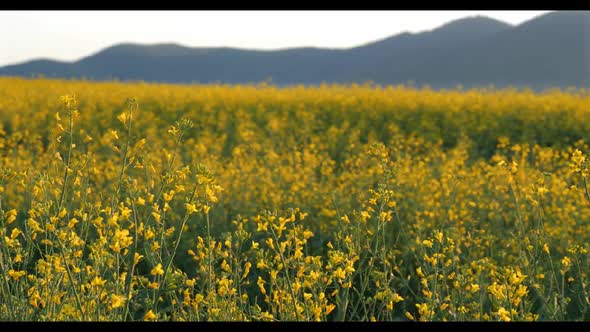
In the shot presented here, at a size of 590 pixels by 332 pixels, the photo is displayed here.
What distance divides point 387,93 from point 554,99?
307 cm

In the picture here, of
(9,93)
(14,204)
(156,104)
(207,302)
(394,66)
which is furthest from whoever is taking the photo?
(394,66)

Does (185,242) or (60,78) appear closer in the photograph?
(185,242)

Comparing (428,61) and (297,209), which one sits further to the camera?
(428,61)

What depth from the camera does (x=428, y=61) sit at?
81.6 metres

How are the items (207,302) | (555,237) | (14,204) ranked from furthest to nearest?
(14,204) < (555,237) < (207,302)

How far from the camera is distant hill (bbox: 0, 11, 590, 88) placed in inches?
2749

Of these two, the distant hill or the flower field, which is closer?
the flower field

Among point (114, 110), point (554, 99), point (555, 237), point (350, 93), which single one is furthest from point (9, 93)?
point (555, 237)

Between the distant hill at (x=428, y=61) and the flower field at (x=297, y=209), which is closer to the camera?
the flower field at (x=297, y=209)

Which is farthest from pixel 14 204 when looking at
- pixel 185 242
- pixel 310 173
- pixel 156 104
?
pixel 156 104

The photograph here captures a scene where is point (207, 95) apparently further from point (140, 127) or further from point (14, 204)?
point (14, 204)

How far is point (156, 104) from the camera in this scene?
12.0 metres

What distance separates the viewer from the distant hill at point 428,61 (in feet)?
229

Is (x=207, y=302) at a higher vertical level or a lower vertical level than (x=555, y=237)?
higher
